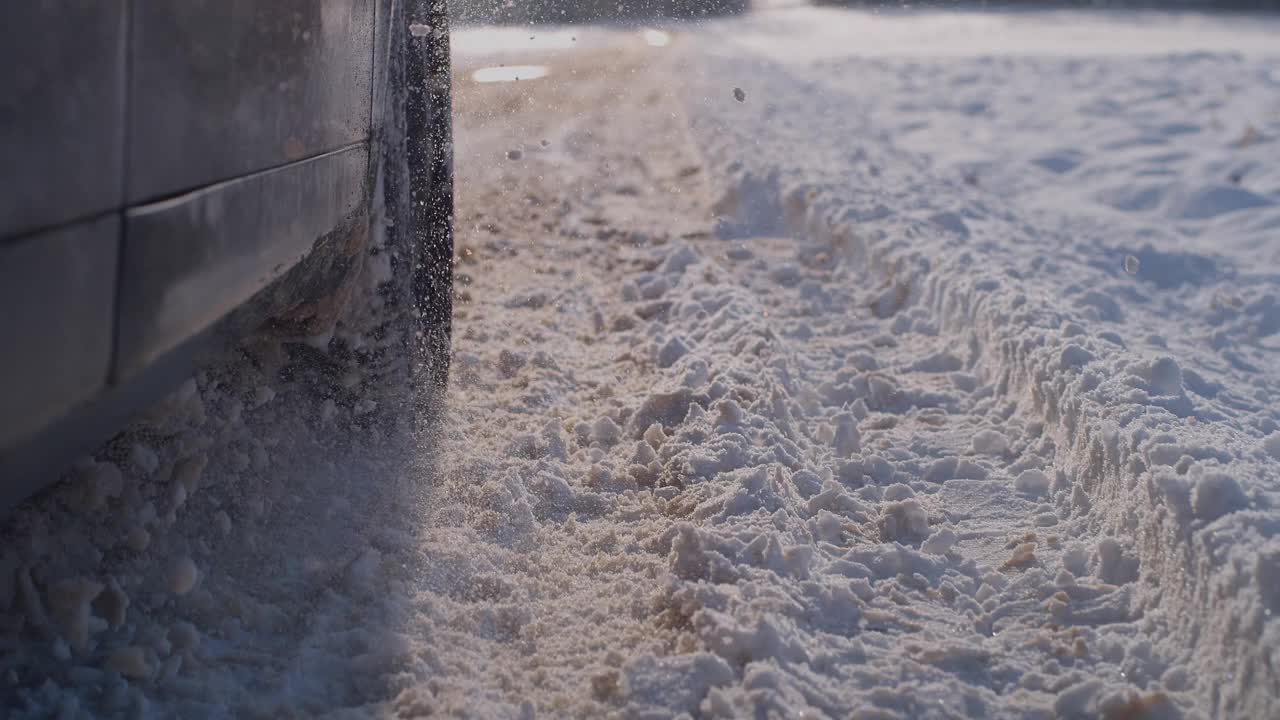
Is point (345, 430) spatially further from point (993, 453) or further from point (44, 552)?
point (993, 453)

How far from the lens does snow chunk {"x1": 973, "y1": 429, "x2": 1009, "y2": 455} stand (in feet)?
11.8

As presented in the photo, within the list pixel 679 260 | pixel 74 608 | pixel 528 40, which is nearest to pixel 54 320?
pixel 74 608

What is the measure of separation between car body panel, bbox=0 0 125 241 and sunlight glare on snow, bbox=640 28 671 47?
11733mm

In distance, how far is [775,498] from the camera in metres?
3.03

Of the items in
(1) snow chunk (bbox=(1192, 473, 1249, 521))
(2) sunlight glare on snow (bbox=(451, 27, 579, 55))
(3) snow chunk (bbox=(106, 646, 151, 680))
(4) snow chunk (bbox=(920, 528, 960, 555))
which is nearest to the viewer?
(3) snow chunk (bbox=(106, 646, 151, 680))

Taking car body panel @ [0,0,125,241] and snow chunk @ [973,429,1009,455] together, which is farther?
snow chunk @ [973,429,1009,455]

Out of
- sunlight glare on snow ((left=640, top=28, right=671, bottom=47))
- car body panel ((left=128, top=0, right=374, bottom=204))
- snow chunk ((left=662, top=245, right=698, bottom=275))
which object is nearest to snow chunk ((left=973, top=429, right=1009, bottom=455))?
snow chunk ((left=662, top=245, right=698, bottom=275))

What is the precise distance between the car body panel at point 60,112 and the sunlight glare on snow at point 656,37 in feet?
38.5

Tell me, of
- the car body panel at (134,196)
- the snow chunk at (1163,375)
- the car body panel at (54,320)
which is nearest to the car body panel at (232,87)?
the car body panel at (134,196)

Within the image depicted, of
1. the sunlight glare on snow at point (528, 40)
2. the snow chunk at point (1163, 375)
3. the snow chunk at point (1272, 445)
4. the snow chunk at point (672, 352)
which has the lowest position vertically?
the snow chunk at point (672, 352)

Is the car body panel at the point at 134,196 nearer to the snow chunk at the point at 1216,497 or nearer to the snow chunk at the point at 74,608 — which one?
the snow chunk at the point at 74,608

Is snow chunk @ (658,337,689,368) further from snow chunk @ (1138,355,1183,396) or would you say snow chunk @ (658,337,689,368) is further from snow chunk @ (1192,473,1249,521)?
snow chunk @ (1192,473,1249,521)

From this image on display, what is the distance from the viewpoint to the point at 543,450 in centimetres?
346

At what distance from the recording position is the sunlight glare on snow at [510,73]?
374 inches
